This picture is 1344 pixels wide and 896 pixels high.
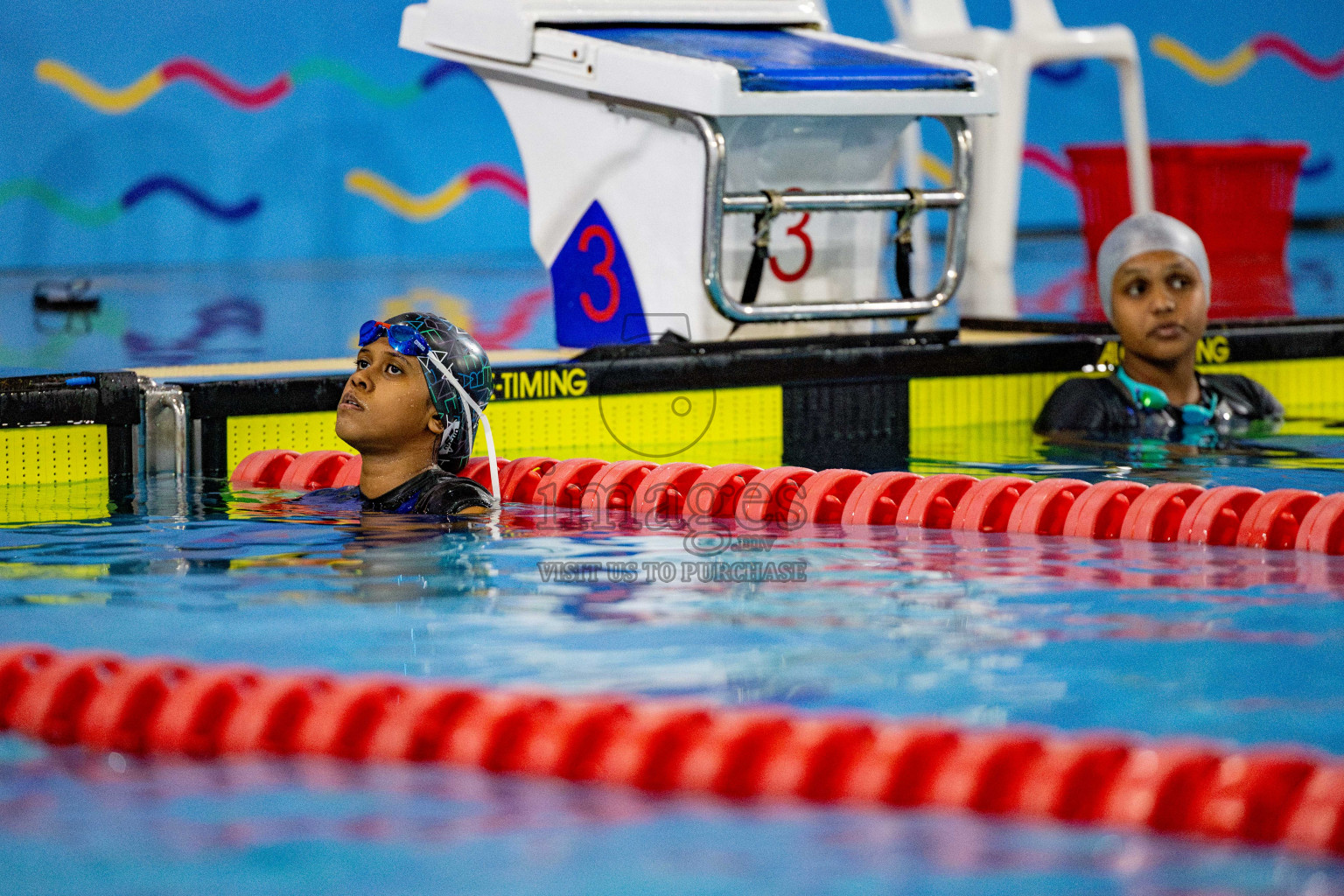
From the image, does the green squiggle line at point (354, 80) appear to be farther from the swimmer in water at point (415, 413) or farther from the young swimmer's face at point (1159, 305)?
the swimmer in water at point (415, 413)

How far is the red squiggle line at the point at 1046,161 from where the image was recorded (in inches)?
620

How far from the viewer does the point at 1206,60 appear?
53.3 feet

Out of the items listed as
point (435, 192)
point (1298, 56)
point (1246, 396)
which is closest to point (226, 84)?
point (435, 192)

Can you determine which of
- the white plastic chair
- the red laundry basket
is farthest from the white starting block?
the red laundry basket

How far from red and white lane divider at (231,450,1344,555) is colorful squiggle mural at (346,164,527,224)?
28.4ft

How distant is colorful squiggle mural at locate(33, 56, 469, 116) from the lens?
1262cm

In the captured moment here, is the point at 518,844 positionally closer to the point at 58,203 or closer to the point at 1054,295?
the point at 1054,295

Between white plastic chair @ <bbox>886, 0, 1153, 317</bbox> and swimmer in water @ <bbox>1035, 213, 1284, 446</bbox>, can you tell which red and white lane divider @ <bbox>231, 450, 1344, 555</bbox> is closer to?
swimmer in water @ <bbox>1035, 213, 1284, 446</bbox>

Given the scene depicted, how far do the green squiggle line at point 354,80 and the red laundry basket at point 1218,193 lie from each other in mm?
4980

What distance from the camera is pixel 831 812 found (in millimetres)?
2352

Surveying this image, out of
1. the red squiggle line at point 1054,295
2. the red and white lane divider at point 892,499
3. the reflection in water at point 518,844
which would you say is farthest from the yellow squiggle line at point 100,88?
the reflection in water at point 518,844

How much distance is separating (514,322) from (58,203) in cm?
552

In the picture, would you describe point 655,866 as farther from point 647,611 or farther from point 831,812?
point 647,611

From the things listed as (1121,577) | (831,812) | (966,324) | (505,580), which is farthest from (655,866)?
(966,324)
